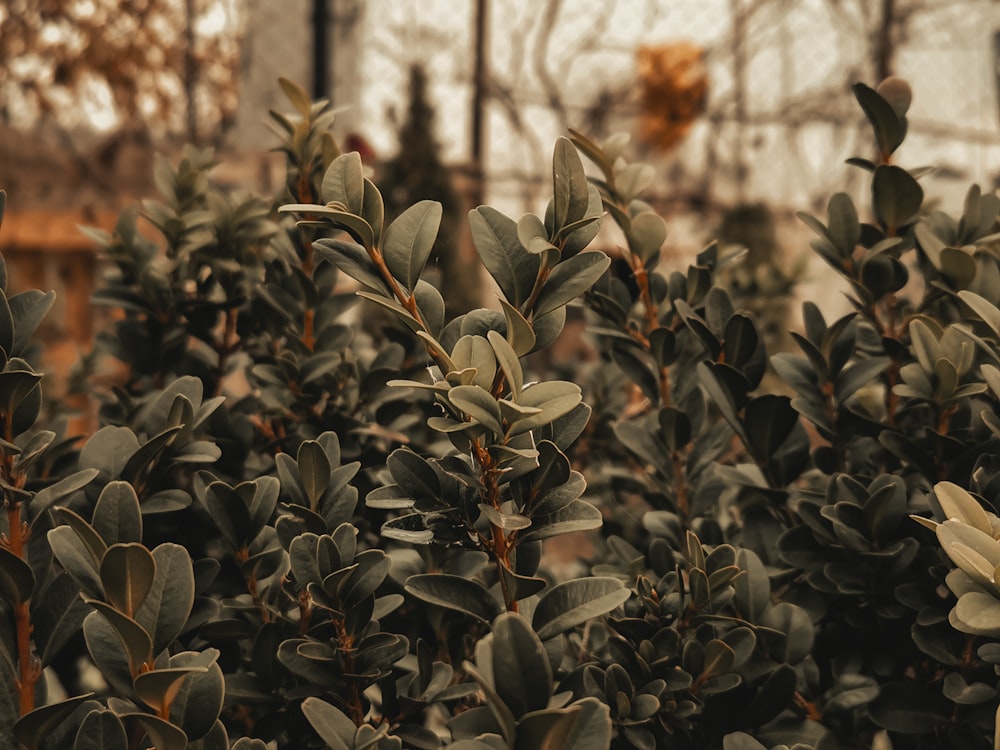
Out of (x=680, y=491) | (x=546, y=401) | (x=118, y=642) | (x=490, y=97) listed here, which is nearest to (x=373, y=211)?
(x=546, y=401)

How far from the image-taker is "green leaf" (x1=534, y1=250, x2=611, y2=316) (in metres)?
0.43

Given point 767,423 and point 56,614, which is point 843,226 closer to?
point 767,423

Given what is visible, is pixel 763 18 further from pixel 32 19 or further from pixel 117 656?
pixel 117 656

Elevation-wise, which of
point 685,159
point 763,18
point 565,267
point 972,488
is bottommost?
point 972,488

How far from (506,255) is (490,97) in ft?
17.5

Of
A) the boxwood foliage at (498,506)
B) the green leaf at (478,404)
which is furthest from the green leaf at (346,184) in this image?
the green leaf at (478,404)

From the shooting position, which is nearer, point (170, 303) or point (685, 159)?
point (170, 303)

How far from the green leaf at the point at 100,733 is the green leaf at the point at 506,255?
0.82 ft

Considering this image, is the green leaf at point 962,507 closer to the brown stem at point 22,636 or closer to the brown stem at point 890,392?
the brown stem at point 890,392

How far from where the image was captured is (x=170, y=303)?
764 millimetres

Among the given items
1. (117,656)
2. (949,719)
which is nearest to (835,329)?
(949,719)

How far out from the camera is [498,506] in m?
0.42

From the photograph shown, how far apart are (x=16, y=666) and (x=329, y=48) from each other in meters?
4.42

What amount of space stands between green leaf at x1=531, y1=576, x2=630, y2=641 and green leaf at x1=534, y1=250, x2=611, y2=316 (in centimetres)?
13
